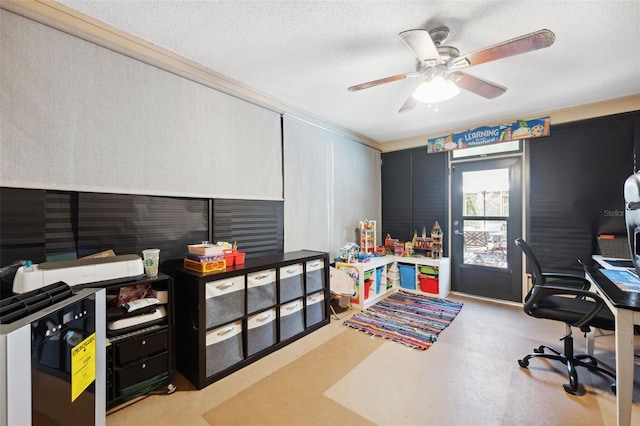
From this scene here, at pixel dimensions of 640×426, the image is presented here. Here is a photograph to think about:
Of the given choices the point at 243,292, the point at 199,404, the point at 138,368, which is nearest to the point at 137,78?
the point at 243,292

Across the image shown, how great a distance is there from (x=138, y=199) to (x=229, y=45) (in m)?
1.39

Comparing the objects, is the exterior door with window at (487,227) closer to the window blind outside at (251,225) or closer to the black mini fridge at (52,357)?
the window blind outside at (251,225)

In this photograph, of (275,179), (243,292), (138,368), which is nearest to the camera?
(138,368)

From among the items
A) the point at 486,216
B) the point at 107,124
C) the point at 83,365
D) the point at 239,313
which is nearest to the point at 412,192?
the point at 486,216

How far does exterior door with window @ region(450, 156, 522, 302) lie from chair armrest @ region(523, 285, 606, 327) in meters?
1.85

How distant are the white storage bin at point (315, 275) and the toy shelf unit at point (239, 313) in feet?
0.06

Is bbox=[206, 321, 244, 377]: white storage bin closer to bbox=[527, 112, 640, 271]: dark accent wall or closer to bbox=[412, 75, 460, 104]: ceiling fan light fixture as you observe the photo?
bbox=[412, 75, 460, 104]: ceiling fan light fixture

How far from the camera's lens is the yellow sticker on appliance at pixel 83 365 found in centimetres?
86

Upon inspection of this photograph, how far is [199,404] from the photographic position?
1771 mm

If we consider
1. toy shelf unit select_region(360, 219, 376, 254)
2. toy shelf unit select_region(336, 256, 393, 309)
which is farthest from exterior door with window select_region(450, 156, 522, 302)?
toy shelf unit select_region(360, 219, 376, 254)

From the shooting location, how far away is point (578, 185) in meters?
3.23

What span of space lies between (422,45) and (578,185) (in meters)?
3.03

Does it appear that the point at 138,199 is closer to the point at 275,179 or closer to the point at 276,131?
→ the point at 275,179

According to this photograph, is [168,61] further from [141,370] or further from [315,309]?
[315,309]
